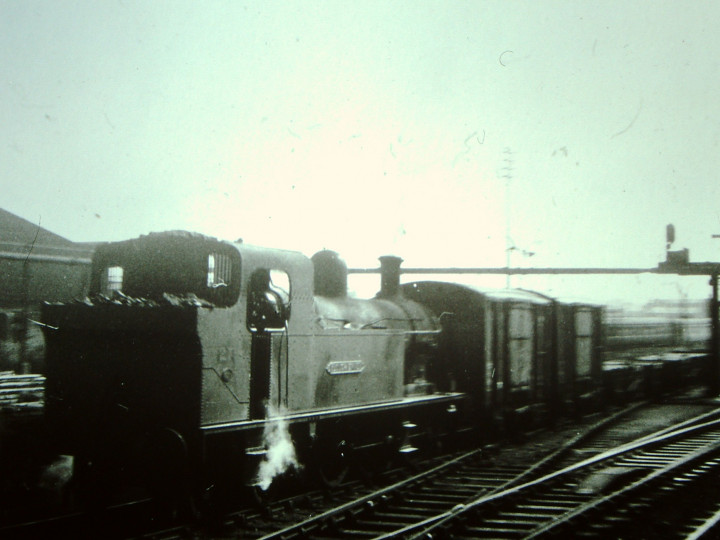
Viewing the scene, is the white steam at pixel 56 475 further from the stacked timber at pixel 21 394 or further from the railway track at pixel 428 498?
the stacked timber at pixel 21 394

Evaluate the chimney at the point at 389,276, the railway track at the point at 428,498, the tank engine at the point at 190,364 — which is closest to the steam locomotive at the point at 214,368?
the tank engine at the point at 190,364

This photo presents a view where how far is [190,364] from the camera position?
6828mm

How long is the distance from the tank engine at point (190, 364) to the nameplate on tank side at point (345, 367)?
2cm

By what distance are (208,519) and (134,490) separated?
1.86 metres

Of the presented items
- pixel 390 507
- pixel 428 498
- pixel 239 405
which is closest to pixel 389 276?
pixel 428 498

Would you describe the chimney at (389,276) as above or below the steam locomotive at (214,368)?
above

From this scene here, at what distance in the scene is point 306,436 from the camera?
8.00m

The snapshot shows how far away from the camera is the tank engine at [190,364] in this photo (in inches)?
269

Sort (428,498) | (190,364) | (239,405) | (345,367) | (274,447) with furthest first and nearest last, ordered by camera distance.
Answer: (345,367) < (428,498) < (274,447) < (239,405) < (190,364)

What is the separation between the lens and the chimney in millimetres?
11758

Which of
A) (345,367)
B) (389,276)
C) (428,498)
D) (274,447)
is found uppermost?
(389,276)

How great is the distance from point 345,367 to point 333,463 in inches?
43.4

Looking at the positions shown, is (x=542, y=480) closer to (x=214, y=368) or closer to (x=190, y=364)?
(x=214, y=368)

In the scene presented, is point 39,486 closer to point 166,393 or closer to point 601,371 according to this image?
point 166,393
